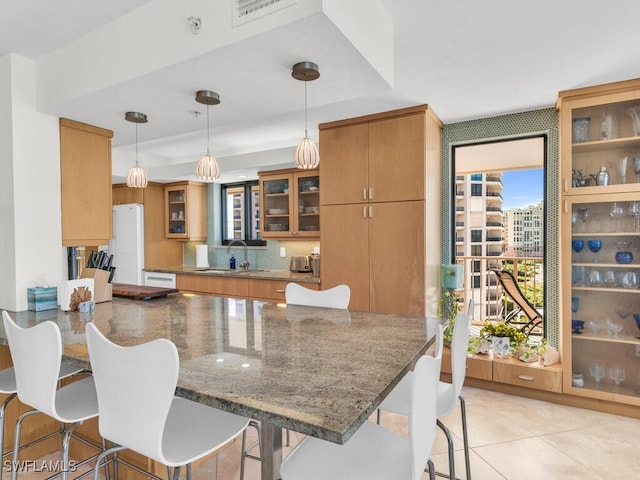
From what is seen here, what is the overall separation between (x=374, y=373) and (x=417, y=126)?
2.41 metres

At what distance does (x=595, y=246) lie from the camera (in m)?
2.81

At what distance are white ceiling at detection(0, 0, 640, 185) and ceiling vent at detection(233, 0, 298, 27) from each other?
0.03 metres

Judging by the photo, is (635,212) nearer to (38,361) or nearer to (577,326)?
(577,326)

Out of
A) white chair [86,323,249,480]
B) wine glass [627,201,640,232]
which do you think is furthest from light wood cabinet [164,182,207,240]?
wine glass [627,201,640,232]

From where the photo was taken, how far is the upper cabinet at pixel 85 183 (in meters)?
2.38

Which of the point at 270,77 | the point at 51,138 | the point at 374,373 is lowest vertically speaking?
the point at 374,373

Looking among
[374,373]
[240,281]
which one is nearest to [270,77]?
[374,373]

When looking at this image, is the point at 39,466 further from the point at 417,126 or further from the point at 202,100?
the point at 417,126

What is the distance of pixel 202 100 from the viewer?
2041mm

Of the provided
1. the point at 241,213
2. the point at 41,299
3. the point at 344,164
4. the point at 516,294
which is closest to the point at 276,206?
the point at 241,213

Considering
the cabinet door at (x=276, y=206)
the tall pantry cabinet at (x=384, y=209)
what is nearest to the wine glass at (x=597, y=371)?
the tall pantry cabinet at (x=384, y=209)

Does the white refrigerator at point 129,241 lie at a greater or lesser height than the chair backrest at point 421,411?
greater

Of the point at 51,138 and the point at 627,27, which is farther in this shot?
the point at 51,138

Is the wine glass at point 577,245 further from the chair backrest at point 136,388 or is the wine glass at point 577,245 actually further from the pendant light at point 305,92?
the chair backrest at point 136,388
